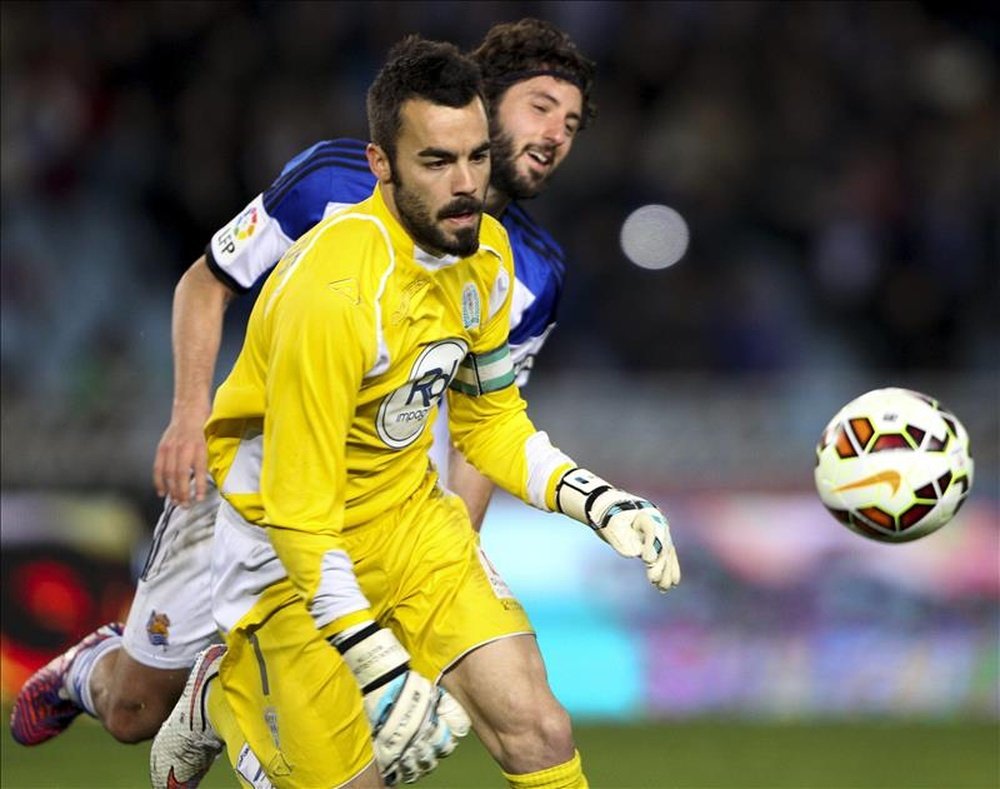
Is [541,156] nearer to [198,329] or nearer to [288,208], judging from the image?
[288,208]

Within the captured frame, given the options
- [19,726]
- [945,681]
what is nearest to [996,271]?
[945,681]

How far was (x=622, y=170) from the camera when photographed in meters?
11.5

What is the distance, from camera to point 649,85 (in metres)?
11.9

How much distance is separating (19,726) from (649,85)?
7.03m

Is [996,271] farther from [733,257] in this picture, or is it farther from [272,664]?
[272,664]

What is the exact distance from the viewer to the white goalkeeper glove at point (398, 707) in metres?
3.99

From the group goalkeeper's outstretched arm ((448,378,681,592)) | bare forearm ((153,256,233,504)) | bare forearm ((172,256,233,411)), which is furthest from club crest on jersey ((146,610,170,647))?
goalkeeper's outstretched arm ((448,378,681,592))

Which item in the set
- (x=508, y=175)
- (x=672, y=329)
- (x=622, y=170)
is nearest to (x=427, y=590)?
(x=508, y=175)

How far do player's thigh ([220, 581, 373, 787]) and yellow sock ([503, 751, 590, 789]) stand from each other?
1.34 ft

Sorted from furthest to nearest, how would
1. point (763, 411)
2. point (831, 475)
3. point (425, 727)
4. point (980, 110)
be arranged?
point (980, 110) → point (763, 411) → point (831, 475) → point (425, 727)

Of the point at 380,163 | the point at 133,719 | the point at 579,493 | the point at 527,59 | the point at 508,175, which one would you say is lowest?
the point at 133,719

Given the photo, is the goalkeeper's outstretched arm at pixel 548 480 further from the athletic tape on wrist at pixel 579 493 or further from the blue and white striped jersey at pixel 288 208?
the blue and white striped jersey at pixel 288 208

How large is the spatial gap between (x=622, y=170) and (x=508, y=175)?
6.19 m

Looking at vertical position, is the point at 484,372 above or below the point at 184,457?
above
